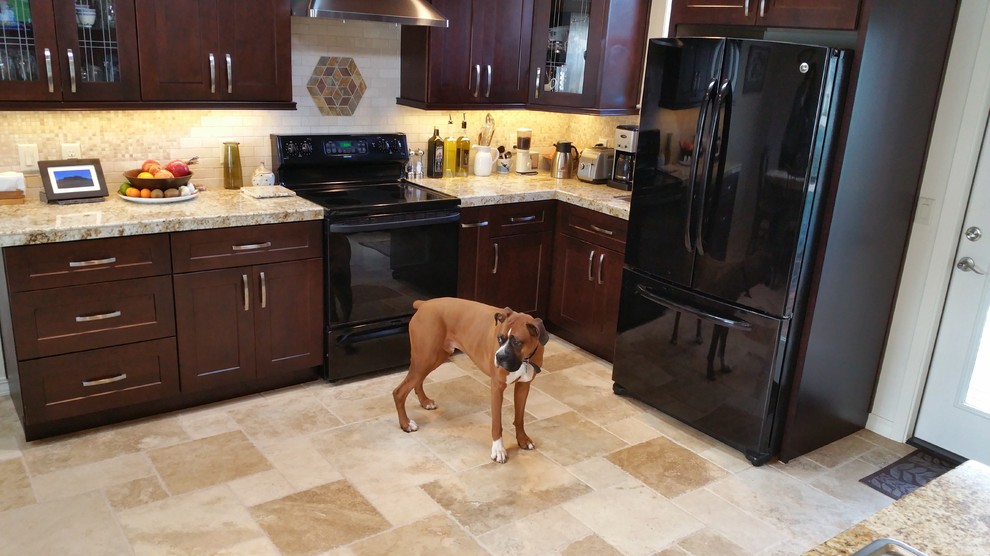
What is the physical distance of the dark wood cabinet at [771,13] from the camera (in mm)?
2951

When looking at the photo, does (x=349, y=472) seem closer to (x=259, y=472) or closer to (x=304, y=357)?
(x=259, y=472)

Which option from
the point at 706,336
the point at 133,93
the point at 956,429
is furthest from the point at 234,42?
the point at 956,429

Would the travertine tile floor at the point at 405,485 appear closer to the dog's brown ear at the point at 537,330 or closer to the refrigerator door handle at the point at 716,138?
the dog's brown ear at the point at 537,330

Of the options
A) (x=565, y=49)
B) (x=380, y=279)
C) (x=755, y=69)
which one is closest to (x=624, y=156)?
(x=565, y=49)

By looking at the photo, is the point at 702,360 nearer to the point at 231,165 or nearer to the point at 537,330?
the point at 537,330

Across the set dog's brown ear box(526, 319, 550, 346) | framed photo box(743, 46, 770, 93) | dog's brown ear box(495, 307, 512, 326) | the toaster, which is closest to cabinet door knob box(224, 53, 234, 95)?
dog's brown ear box(495, 307, 512, 326)

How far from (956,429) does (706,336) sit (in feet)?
4.04

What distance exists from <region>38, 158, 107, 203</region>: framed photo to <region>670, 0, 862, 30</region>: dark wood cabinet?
2.78 metres

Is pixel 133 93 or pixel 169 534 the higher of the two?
pixel 133 93

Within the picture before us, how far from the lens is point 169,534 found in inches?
106

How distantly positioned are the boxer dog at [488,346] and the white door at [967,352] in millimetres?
1858

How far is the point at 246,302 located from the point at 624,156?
7.46 feet

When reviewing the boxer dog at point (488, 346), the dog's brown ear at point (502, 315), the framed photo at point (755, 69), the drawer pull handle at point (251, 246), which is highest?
the framed photo at point (755, 69)

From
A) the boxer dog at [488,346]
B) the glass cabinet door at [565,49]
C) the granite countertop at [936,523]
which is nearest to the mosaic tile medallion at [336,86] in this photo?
the glass cabinet door at [565,49]
